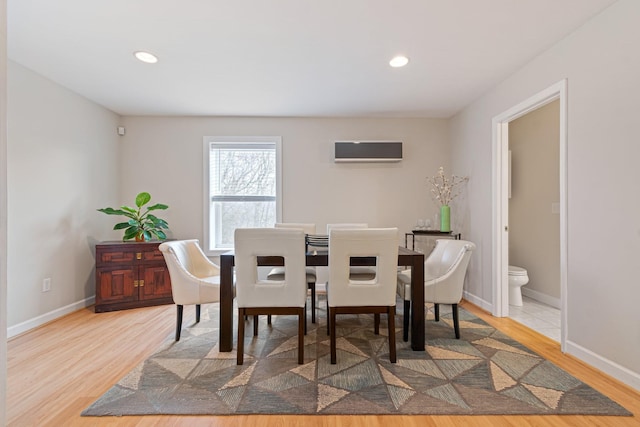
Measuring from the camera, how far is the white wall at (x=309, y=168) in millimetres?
4203

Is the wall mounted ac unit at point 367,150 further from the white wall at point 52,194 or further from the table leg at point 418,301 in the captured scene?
the white wall at point 52,194

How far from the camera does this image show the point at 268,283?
2.18 metres

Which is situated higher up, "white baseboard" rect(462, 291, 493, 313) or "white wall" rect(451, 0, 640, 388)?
"white wall" rect(451, 0, 640, 388)

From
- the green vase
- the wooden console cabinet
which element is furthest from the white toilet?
the wooden console cabinet

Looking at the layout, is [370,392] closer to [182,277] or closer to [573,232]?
[182,277]

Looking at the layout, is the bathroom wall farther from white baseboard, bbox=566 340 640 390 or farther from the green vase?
white baseboard, bbox=566 340 640 390

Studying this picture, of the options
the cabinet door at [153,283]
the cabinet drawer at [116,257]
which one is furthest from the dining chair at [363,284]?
the cabinet drawer at [116,257]

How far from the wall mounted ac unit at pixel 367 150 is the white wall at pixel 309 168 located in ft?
0.51

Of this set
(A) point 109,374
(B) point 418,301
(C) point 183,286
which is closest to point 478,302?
(B) point 418,301

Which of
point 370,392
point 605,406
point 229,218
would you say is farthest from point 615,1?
point 229,218

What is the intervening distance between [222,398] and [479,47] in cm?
316

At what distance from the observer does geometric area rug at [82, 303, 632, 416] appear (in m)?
1.67

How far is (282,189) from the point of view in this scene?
4273 millimetres

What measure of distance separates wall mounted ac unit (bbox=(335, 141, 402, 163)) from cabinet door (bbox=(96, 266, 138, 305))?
9.67 feet
